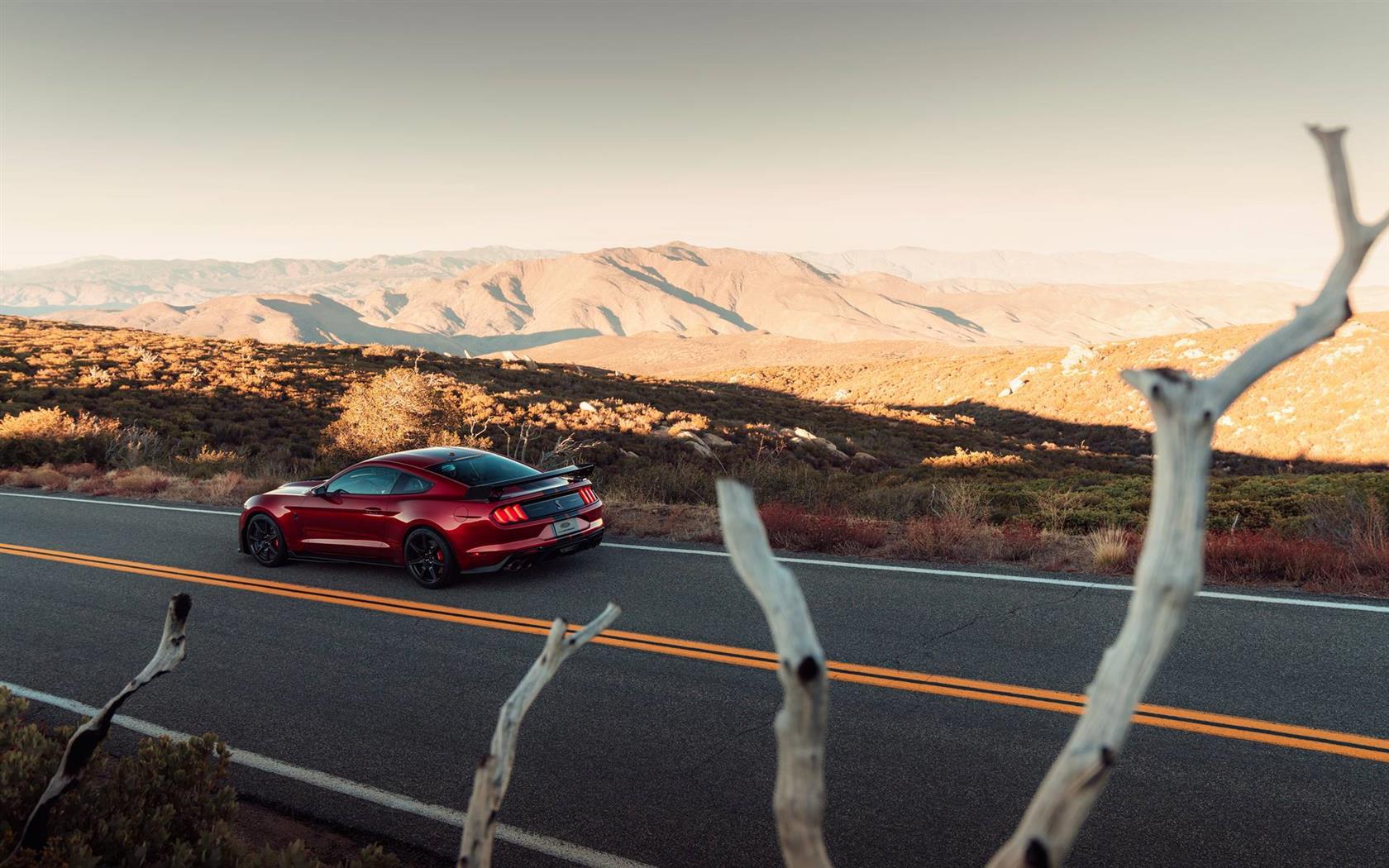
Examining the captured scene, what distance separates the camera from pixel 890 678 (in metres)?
6.35

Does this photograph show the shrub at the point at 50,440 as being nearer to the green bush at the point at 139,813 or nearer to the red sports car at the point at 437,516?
the red sports car at the point at 437,516

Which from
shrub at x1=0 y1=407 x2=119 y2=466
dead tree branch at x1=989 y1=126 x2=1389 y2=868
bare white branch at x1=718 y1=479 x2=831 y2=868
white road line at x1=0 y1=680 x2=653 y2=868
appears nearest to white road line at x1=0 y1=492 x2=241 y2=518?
shrub at x1=0 y1=407 x2=119 y2=466

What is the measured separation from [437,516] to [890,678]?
17.6 ft

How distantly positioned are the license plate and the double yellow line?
1.45 m

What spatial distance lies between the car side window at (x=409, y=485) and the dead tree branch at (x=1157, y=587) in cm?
899


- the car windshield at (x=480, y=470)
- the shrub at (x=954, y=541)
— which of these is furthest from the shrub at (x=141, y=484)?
the shrub at (x=954, y=541)

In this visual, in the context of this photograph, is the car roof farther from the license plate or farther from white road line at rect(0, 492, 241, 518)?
white road line at rect(0, 492, 241, 518)

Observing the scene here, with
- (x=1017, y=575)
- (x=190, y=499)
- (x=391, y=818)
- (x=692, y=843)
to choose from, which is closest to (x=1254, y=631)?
(x=1017, y=575)

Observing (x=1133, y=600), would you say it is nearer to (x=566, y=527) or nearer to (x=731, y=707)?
(x=731, y=707)

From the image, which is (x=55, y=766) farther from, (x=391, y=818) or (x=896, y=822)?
(x=896, y=822)

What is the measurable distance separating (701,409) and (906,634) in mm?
36379

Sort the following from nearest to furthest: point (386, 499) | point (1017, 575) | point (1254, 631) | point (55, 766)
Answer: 1. point (55, 766)
2. point (1254, 631)
3. point (1017, 575)
4. point (386, 499)

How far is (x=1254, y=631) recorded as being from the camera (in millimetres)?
6898

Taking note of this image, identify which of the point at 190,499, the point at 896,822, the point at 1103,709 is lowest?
the point at 190,499
